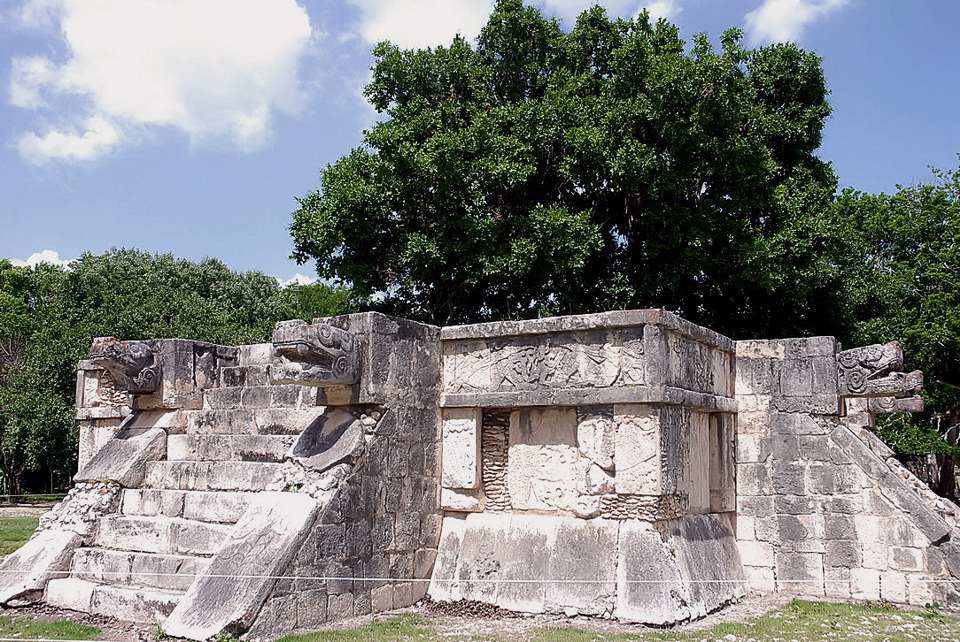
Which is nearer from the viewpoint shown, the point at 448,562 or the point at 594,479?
the point at 594,479

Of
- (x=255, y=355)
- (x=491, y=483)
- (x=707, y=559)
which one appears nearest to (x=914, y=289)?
(x=707, y=559)

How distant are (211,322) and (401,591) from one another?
19039 millimetres

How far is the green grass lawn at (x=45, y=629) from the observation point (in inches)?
278

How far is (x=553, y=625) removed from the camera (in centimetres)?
735

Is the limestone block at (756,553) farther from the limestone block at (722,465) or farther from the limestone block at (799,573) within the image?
the limestone block at (722,465)

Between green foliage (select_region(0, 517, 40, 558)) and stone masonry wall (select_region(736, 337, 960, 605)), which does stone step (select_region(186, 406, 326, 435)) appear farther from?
stone masonry wall (select_region(736, 337, 960, 605))

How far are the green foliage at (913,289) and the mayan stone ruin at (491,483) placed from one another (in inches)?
301

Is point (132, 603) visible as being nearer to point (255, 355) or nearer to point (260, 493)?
point (260, 493)

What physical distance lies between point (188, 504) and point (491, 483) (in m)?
3.03

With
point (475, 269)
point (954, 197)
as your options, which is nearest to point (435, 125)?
point (475, 269)

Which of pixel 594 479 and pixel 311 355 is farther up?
pixel 311 355

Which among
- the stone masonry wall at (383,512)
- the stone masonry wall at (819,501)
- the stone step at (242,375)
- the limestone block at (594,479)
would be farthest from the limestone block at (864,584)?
the stone step at (242,375)

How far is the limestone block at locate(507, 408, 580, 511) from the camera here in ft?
26.7

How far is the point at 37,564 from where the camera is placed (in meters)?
8.41
